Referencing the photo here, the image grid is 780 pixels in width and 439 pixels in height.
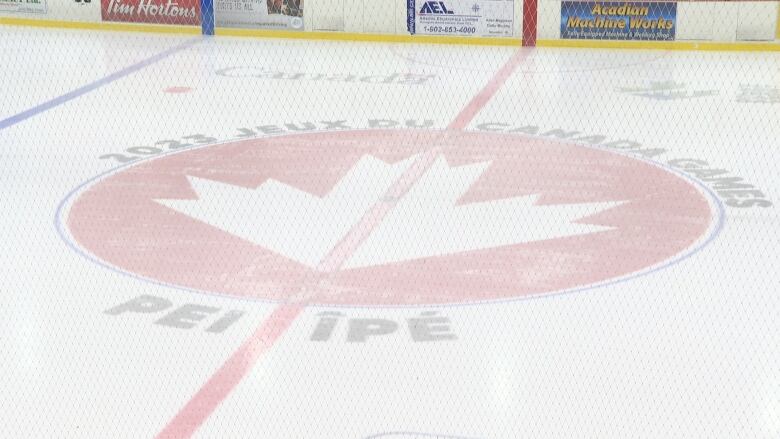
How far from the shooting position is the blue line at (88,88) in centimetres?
1062

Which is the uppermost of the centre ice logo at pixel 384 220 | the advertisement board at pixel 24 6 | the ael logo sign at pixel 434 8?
the centre ice logo at pixel 384 220

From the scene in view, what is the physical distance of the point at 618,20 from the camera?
13.5 m

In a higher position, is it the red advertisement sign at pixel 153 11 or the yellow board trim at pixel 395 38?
the red advertisement sign at pixel 153 11

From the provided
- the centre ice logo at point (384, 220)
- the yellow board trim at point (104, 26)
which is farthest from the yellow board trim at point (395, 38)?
the centre ice logo at point (384, 220)

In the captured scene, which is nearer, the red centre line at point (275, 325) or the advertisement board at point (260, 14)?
the red centre line at point (275, 325)

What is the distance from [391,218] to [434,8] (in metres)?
6.55

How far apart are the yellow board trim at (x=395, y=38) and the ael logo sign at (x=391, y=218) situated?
162 inches

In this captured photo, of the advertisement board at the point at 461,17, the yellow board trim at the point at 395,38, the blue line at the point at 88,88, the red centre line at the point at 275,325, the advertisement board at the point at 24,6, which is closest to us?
the red centre line at the point at 275,325

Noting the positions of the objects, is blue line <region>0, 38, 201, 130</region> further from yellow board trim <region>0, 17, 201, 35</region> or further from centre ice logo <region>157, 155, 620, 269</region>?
centre ice logo <region>157, 155, 620, 269</region>

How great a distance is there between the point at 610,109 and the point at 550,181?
242cm

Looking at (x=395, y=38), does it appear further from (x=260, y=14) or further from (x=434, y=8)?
(x=260, y=14)

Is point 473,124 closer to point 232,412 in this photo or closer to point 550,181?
point 550,181

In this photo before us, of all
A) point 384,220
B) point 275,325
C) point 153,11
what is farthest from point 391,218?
point 153,11

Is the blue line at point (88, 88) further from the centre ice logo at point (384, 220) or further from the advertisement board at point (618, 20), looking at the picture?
the advertisement board at point (618, 20)
